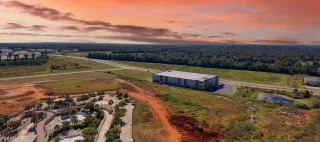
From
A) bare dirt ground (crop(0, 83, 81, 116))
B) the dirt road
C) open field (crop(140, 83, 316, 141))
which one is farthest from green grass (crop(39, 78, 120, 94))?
open field (crop(140, 83, 316, 141))

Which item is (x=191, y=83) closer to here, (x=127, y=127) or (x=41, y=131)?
(x=127, y=127)

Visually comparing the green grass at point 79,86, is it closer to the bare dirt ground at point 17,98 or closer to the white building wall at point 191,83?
the bare dirt ground at point 17,98

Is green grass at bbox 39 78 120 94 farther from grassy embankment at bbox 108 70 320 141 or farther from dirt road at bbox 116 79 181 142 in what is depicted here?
grassy embankment at bbox 108 70 320 141

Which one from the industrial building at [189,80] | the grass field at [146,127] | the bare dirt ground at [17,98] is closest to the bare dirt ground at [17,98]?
the bare dirt ground at [17,98]

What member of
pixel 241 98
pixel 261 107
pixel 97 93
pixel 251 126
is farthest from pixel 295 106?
pixel 97 93

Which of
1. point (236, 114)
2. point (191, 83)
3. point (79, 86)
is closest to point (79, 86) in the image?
point (79, 86)

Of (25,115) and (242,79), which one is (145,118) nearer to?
(25,115)
